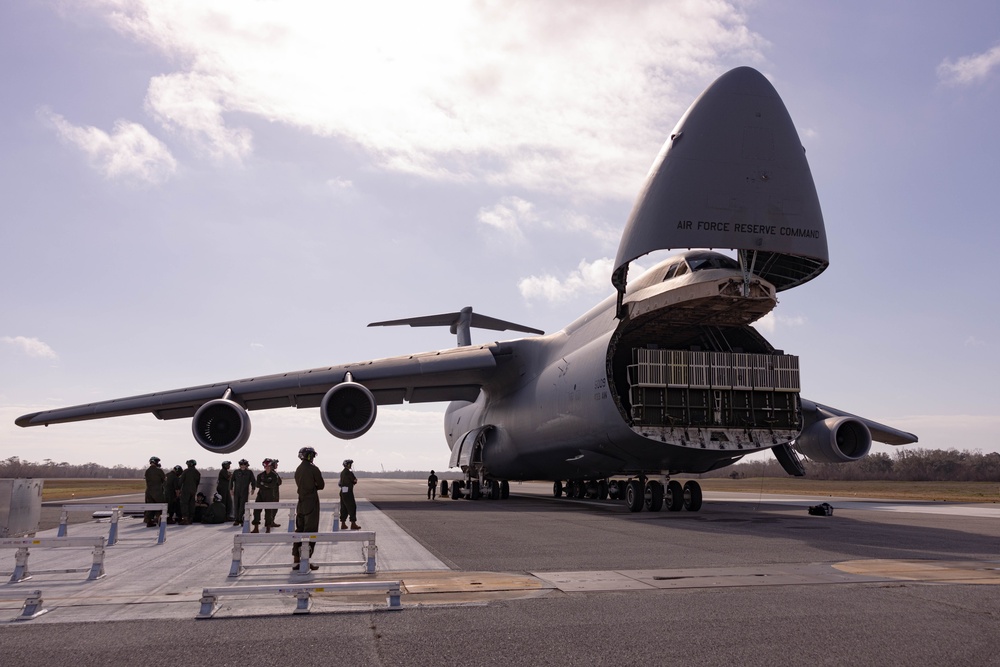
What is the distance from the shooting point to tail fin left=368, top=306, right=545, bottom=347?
120 ft

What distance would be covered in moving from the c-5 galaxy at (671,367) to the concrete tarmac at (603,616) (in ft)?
22.1

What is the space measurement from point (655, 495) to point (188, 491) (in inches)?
426

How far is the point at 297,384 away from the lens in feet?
79.2

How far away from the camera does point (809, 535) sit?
13.0 metres

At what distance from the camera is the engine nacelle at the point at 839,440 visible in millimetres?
21328

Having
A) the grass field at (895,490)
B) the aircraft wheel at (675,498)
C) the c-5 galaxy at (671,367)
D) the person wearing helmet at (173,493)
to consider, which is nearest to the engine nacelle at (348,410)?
the c-5 galaxy at (671,367)

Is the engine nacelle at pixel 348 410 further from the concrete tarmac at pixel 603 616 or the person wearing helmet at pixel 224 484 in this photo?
the concrete tarmac at pixel 603 616

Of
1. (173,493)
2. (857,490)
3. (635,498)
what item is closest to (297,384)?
(173,493)

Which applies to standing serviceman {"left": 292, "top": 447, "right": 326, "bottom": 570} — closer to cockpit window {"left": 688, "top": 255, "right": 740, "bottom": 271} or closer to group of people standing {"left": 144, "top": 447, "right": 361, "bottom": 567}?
group of people standing {"left": 144, "top": 447, "right": 361, "bottom": 567}

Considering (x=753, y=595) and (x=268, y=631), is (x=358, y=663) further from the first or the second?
(x=753, y=595)

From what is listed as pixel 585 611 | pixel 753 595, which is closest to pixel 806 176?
pixel 753 595

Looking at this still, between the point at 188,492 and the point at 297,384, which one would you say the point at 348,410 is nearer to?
the point at 297,384

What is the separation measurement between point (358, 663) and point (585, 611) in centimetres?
226

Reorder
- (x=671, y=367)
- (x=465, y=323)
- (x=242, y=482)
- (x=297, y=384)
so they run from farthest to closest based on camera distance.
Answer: (x=465, y=323), (x=297, y=384), (x=671, y=367), (x=242, y=482)
